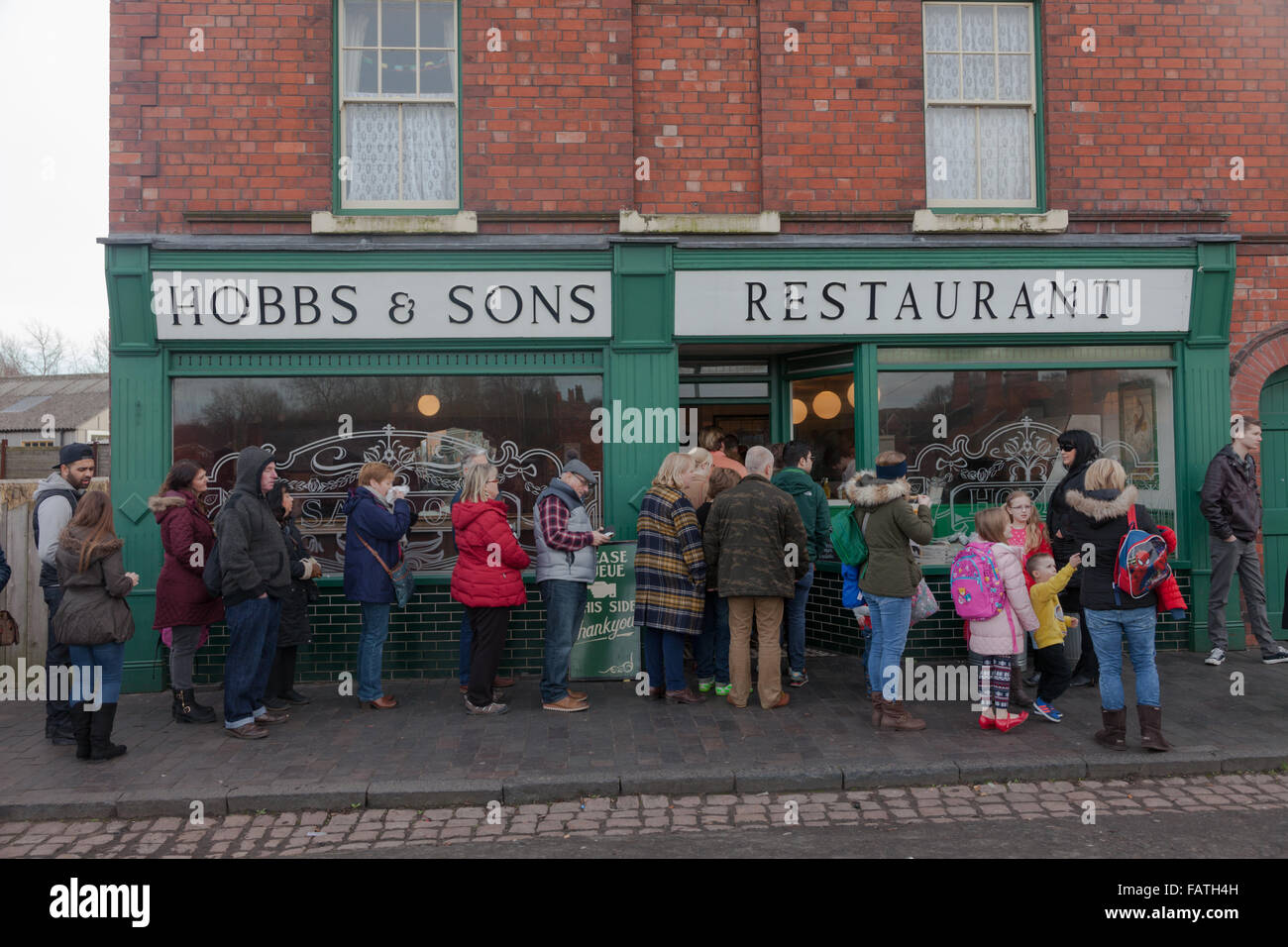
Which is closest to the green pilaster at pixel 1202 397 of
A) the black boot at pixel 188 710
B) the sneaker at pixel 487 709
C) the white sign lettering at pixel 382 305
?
the white sign lettering at pixel 382 305

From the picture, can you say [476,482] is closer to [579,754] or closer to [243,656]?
[243,656]

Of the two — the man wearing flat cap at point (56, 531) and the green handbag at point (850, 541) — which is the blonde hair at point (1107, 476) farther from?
the man wearing flat cap at point (56, 531)

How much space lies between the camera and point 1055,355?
28.8 ft

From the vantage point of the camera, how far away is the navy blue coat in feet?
22.7

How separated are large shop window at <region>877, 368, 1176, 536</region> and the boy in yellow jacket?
6.62ft

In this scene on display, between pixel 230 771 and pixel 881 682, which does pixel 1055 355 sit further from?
pixel 230 771

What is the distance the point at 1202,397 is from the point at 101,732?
30.6ft

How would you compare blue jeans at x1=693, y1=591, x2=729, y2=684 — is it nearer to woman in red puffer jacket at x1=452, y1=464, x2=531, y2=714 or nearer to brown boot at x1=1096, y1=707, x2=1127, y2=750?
woman in red puffer jacket at x1=452, y1=464, x2=531, y2=714

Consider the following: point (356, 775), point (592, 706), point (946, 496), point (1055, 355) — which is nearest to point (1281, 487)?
point (1055, 355)

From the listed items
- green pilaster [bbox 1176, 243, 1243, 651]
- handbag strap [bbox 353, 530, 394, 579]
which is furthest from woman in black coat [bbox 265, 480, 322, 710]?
green pilaster [bbox 1176, 243, 1243, 651]

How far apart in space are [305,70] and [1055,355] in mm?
7220

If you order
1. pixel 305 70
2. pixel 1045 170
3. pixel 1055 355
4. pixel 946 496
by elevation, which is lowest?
pixel 946 496

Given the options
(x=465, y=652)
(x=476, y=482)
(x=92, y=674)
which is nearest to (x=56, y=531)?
(x=92, y=674)

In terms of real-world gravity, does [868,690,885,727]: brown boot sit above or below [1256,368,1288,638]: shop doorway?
below
